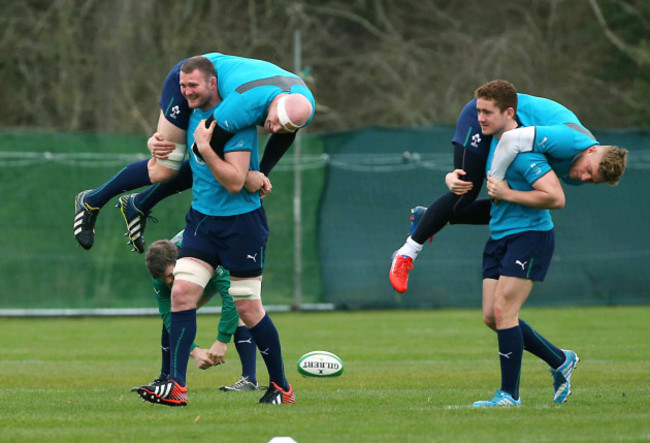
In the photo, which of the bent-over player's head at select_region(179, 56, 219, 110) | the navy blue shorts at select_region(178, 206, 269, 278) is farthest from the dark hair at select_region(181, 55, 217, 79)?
the navy blue shorts at select_region(178, 206, 269, 278)

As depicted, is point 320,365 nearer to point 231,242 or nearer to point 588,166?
point 231,242

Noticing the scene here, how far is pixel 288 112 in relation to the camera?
279 inches

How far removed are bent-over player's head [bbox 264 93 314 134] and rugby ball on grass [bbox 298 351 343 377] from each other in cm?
248

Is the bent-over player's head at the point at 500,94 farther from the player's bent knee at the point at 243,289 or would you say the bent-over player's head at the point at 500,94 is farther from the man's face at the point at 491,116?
the player's bent knee at the point at 243,289

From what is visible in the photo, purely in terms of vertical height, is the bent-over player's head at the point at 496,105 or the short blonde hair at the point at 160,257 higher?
the bent-over player's head at the point at 496,105

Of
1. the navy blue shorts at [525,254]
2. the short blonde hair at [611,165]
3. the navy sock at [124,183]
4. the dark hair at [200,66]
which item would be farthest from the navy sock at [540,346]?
the navy sock at [124,183]

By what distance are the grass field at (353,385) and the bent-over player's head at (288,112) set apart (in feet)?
5.73

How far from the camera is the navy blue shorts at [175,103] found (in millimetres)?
7454

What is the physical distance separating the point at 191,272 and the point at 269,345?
69 centimetres

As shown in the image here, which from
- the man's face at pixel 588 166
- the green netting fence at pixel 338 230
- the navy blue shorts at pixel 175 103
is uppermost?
the navy blue shorts at pixel 175 103

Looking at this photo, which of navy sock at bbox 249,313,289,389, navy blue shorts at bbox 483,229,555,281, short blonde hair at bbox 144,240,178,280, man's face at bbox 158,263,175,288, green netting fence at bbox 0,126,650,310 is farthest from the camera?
green netting fence at bbox 0,126,650,310

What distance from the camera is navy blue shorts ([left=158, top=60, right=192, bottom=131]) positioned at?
7454mm

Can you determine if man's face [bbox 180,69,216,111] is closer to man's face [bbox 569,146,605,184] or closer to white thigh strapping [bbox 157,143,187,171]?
white thigh strapping [bbox 157,143,187,171]

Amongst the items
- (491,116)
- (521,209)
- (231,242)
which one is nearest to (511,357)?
(521,209)
